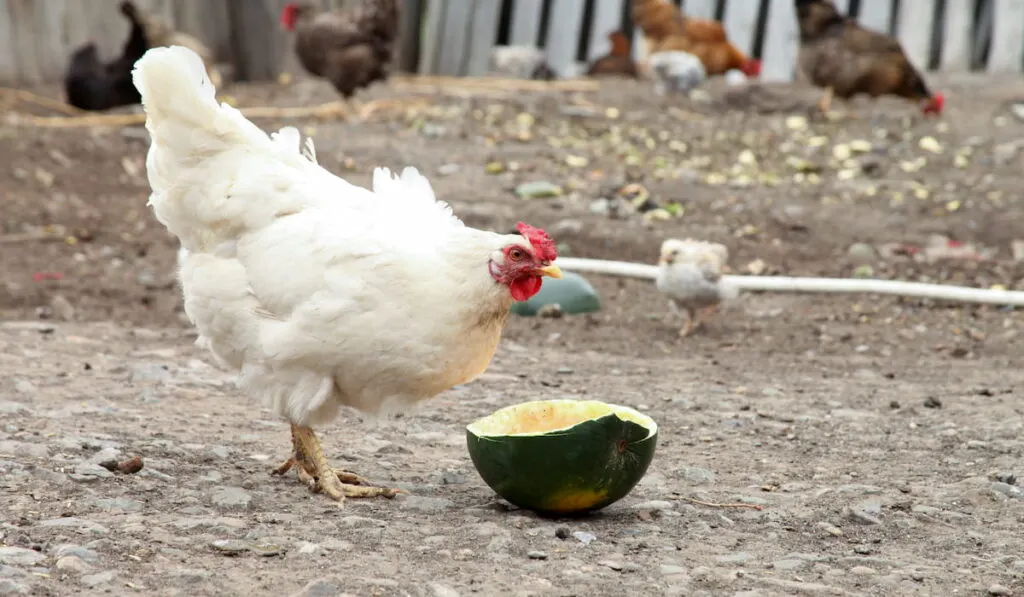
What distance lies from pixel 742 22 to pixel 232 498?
10183 mm

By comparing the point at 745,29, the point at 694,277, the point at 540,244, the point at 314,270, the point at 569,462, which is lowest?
the point at 569,462

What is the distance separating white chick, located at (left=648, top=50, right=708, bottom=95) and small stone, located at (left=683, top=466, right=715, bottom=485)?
25.1 ft

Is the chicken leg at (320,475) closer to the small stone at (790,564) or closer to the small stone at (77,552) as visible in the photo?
the small stone at (77,552)

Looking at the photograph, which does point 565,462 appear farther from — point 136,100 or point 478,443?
point 136,100

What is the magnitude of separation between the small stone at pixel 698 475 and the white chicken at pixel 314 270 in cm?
84

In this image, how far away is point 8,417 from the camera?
13.1 feet

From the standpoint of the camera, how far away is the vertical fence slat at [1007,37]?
1145 cm

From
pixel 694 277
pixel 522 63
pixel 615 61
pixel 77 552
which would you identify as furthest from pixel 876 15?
pixel 77 552

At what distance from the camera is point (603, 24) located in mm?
12852

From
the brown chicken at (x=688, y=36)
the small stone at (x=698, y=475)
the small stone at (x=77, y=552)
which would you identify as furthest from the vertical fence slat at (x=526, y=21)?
the small stone at (x=77, y=552)

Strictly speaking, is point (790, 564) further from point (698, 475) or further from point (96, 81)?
point (96, 81)

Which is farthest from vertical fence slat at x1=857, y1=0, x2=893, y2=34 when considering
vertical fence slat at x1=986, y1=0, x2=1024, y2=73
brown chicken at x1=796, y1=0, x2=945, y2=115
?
brown chicken at x1=796, y1=0, x2=945, y2=115

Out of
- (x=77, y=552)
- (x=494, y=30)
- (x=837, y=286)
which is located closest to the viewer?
(x=77, y=552)

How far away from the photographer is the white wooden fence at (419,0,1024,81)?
1167cm
